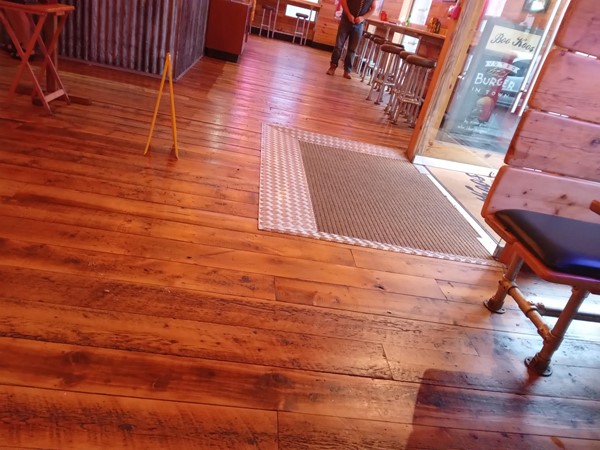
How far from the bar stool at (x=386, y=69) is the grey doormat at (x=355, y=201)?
2.25m

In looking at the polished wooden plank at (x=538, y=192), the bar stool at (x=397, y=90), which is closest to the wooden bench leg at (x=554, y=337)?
the polished wooden plank at (x=538, y=192)

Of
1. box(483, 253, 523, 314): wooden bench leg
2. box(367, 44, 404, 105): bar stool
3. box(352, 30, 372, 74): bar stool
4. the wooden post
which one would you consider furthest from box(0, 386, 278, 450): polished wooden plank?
box(352, 30, 372, 74): bar stool

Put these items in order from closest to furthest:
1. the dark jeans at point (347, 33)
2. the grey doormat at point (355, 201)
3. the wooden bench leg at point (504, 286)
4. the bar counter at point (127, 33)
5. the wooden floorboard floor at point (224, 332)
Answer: the wooden floorboard floor at point (224, 332), the wooden bench leg at point (504, 286), the grey doormat at point (355, 201), the bar counter at point (127, 33), the dark jeans at point (347, 33)

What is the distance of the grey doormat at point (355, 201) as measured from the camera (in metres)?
2.26

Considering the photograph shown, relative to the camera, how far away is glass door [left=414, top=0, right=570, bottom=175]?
3.75m

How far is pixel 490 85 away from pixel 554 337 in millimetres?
3382

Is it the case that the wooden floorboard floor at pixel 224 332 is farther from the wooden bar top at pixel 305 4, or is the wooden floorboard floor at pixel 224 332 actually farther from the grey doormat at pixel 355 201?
the wooden bar top at pixel 305 4

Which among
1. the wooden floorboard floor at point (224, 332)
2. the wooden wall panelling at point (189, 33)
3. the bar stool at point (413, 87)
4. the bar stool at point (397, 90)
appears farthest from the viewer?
the bar stool at point (397, 90)

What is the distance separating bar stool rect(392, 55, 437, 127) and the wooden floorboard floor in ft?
9.58

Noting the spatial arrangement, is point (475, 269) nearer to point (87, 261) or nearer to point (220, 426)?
point (220, 426)

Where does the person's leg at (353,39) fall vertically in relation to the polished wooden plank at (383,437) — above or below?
above

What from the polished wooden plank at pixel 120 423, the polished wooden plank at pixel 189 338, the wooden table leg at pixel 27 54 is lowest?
the polished wooden plank at pixel 120 423

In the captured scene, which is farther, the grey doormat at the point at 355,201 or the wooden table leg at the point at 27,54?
the wooden table leg at the point at 27,54

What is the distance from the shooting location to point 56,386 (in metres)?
1.13
